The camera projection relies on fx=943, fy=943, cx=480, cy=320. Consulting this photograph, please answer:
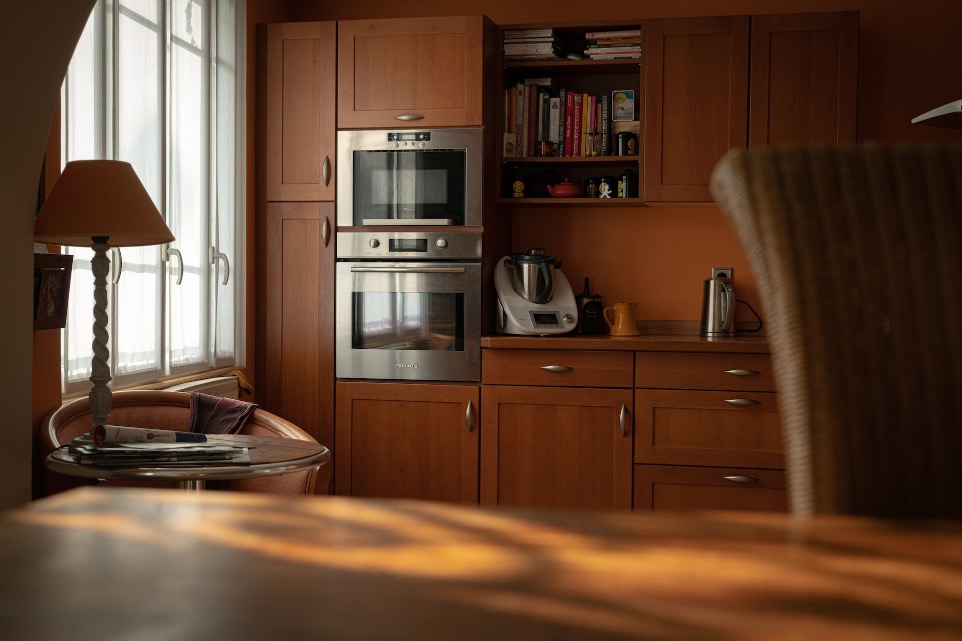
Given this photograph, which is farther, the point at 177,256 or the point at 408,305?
the point at 408,305

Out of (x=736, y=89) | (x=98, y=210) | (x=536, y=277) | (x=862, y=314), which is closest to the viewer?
(x=862, y=314)

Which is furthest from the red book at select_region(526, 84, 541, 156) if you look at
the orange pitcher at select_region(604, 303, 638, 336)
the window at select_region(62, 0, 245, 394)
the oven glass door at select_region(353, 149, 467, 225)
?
the window at select_region(62, 0, 245, 394)

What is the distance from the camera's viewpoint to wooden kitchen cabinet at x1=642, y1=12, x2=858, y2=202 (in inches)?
150

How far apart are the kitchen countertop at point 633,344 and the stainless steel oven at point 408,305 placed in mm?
153

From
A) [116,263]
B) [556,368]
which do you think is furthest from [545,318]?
[116,263]

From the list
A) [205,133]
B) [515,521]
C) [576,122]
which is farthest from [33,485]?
Result: [576,122]

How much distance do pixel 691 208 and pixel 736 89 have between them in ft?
2.04

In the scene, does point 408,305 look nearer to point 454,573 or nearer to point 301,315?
point 301,315

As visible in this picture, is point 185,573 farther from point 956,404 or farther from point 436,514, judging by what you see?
point 956,404

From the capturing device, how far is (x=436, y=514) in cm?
59

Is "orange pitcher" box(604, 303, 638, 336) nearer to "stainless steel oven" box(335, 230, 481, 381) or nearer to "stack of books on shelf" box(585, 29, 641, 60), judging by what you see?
"stainless steel oven" box(335, 230, 481, 381)

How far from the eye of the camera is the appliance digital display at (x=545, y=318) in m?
3.95

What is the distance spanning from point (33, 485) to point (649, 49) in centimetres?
285

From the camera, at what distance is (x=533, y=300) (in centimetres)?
398
